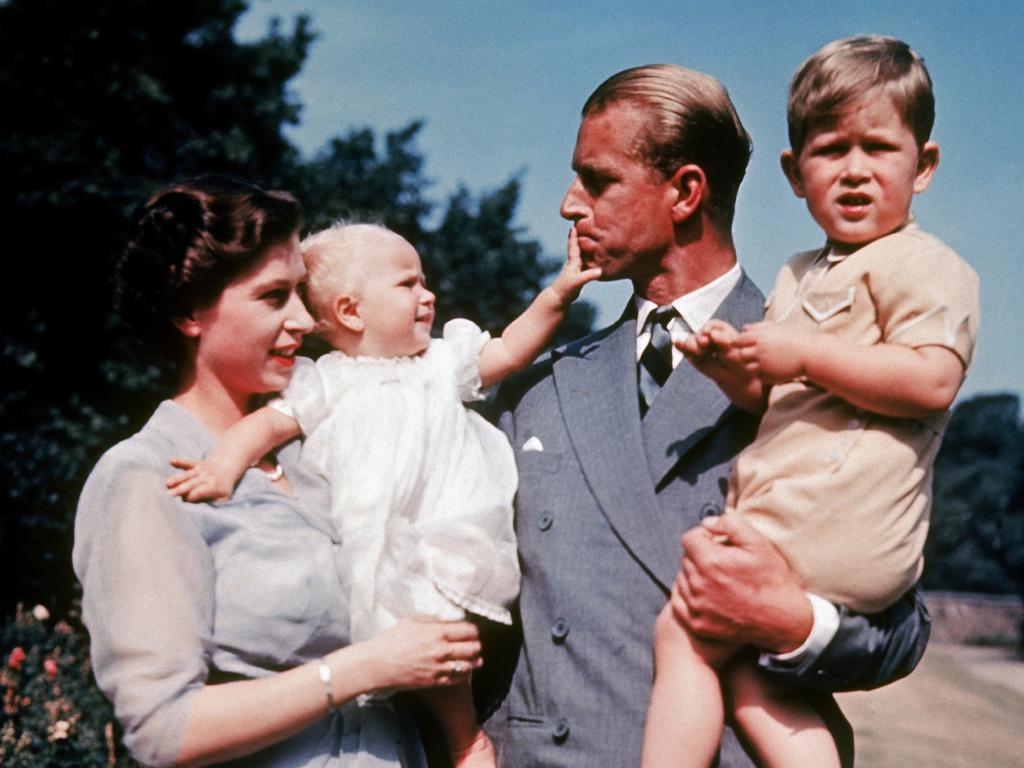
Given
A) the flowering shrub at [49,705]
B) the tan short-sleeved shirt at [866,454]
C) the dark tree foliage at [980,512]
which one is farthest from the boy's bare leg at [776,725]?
the dark tree foliage at [980,512]

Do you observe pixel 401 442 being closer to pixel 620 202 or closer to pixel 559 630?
pixel 559 630

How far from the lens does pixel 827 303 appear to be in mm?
2557

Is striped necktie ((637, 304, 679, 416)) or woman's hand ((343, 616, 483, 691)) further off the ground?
striped necktie ((637, 304, 679, 416))

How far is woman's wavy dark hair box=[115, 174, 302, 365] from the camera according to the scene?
263 cm

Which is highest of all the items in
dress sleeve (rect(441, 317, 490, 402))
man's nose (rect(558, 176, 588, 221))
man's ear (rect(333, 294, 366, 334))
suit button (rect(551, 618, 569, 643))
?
man's nose (rect(558, 176, 588, 221))

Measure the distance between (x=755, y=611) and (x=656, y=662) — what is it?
33 centimetres

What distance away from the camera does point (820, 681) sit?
2459 mm

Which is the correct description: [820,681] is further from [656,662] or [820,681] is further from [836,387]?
[836,387]

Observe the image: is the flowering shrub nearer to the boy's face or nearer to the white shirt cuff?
the white shirt cuff

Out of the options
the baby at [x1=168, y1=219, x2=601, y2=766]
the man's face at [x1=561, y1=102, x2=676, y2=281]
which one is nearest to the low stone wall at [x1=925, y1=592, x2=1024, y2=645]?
the man's face at [x1=561, y1=102, x2=676, y2=281]

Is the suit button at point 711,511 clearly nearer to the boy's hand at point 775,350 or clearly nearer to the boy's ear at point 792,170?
the boy's hand at point 775,350

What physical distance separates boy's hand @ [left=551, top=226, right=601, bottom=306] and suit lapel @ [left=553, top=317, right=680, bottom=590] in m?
0.18

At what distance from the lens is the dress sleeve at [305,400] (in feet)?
9.15

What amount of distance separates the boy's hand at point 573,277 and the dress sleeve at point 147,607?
4.14 ft
